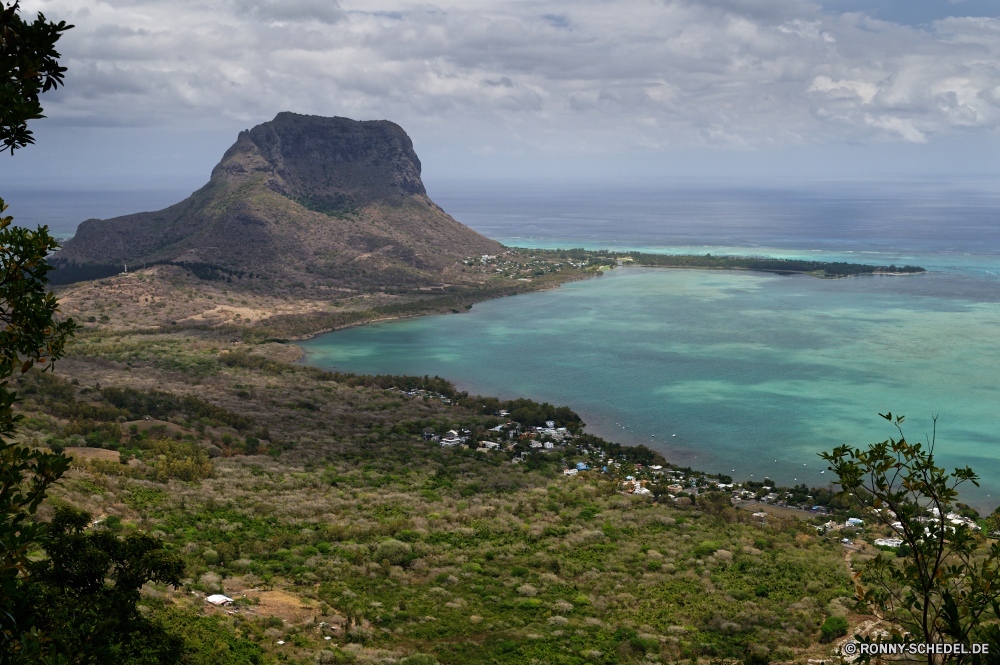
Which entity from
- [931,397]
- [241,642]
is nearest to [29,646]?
[241,642]

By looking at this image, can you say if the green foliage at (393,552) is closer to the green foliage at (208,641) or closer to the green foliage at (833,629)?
the green foliage at (208,641)

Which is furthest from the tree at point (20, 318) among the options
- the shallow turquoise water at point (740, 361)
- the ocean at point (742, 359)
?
the shallow turquoise water at point (740, 361)

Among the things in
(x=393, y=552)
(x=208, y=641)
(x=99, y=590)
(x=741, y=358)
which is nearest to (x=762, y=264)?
(x=741, y=358)

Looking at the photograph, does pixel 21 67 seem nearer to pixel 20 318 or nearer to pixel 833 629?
pixel 20 318

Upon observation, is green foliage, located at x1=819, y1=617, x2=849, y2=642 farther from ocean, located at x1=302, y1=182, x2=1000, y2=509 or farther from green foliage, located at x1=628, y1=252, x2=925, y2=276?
green foliage, located at x1=628, y1=252, x2=925, y2=276

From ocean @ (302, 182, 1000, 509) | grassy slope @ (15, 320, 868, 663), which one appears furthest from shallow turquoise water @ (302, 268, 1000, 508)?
grassy slope @ (15, 320, 868, 663)

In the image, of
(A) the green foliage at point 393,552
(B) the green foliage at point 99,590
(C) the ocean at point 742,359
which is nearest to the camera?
(B) the green foliage at point 99,590
